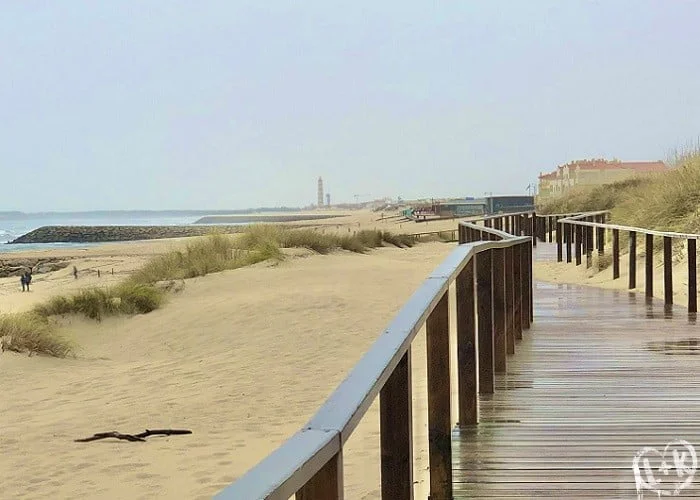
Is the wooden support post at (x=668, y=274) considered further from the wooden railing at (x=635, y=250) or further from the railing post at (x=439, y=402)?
the railing post at (x=439, y=402)

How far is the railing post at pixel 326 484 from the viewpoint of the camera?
1596mm

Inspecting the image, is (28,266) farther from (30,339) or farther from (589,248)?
(589,248)

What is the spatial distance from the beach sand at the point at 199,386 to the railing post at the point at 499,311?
82 cm

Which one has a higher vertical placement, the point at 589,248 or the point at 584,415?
the point at 589,248

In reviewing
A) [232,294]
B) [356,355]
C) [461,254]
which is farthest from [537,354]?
[232,294]

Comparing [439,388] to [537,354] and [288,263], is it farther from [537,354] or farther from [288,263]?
[288,263]

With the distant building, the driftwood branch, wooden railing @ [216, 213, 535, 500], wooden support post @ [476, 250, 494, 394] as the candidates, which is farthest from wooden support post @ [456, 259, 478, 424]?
the distant building

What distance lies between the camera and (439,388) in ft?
11.4

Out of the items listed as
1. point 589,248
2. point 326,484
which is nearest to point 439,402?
point 326,484

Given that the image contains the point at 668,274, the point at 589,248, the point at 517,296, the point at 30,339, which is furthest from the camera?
the point at 589,248

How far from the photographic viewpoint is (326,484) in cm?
162

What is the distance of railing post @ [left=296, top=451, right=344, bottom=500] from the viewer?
1.60m

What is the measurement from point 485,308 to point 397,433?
2646 mm

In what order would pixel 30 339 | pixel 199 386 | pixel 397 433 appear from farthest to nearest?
pixel 30 339 < pixel 199 386 < pixel 397 433
